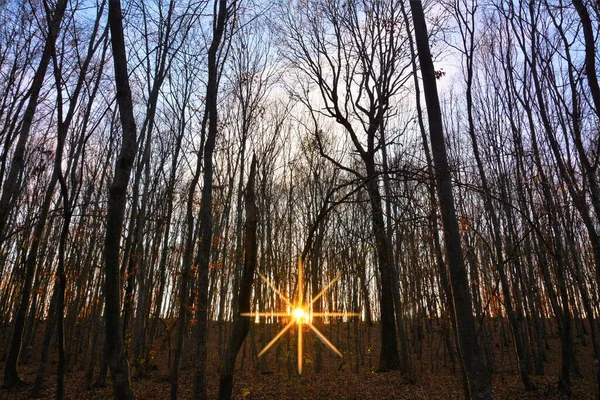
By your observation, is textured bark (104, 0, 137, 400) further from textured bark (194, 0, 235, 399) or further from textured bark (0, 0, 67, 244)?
textured bark (0, 0, 67, 244)

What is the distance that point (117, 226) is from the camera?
9.07ft

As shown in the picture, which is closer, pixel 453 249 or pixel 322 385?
pixel 453 249

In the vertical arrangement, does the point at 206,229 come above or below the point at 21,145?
below

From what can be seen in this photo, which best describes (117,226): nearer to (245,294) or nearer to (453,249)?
(245,294)

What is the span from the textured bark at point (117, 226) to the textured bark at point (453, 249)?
8.02 feet

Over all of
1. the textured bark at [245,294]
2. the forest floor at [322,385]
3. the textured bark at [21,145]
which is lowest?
the forest floor at [322,385]

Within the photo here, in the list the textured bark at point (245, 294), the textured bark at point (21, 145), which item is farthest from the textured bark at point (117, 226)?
the textured bark at point (21, 145)

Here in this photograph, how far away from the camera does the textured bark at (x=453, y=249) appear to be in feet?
9.49

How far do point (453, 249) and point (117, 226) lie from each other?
2.75 m

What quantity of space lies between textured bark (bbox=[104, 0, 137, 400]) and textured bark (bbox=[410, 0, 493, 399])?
8.02ft

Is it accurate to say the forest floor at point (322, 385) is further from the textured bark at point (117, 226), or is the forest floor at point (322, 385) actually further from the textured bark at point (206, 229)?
the textured bark at point (117, 226)

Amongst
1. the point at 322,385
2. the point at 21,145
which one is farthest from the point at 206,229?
the point at 322,385

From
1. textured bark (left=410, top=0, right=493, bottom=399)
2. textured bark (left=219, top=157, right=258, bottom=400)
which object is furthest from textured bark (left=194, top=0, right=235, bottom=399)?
textured bark (left=410, top=0, right=493, bottom=399)

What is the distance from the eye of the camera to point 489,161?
1122 cm
